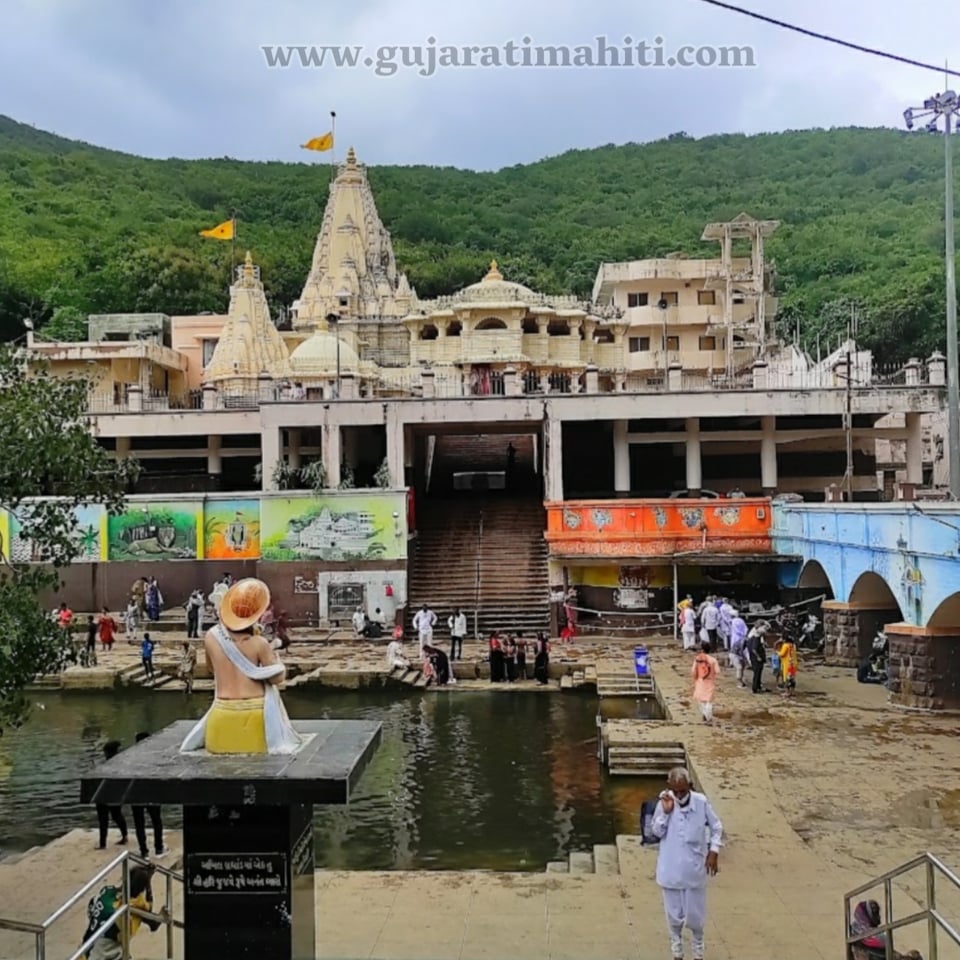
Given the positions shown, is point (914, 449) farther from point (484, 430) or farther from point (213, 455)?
point (213, 455)

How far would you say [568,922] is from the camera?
7.97 meters

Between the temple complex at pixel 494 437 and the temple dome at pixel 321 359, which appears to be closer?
the temple complex at pixel 494 437

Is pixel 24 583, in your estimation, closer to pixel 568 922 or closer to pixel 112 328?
pixel 568 922

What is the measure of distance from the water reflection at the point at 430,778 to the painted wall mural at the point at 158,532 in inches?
292

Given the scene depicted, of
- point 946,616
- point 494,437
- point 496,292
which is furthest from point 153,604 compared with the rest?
point 494,437

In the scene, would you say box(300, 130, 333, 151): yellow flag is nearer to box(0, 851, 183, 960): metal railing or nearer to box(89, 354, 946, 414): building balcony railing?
box(89, 354, 946, 414): building balcony railing

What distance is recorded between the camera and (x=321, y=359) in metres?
36.5

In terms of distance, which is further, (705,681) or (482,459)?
(482,459)

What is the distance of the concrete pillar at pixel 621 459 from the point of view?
30.7 m

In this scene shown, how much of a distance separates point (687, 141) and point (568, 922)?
92.8 m

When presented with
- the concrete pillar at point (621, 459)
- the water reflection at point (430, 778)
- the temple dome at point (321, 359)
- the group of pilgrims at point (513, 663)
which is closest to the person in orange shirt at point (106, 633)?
the water reflection at point (430, 778)

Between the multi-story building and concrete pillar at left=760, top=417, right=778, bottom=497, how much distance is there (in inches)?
2.5

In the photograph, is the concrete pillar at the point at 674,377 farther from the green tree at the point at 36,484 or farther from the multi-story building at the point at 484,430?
the green tree at the point at 36,484

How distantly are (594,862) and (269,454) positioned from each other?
21.3 meters
